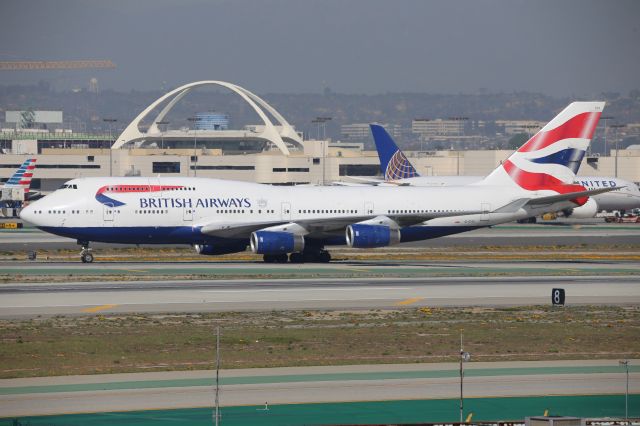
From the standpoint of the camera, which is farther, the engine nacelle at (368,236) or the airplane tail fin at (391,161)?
the airplane tail fin at (391,161)

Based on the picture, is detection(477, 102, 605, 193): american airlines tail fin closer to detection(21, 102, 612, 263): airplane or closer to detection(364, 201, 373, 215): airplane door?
detection(21, 102, 612, 263): airplane

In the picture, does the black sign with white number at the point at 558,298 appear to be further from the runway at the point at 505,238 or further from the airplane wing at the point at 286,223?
the runway at the point at 505,238

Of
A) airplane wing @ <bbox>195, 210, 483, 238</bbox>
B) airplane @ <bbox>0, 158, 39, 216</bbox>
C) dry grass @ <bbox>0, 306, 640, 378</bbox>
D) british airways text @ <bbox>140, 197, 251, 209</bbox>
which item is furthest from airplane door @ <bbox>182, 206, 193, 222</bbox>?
airplane @ <bbox>0, 158, 39, 216</bbox>

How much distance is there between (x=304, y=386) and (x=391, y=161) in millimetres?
109854

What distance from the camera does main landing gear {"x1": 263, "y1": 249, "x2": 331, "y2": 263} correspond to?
228ft

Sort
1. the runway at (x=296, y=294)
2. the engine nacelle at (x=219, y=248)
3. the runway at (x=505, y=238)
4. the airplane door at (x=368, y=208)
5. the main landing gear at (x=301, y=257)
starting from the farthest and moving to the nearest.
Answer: the runway at (x=505, y=238), the main landing gear at (x=301, y=257), the airplane door at (x=368, y=208), the engine nacelle at (x=219, y=248), the runway at (x=296, y=294)

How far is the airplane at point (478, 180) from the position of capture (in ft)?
384

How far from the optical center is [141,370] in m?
34.3

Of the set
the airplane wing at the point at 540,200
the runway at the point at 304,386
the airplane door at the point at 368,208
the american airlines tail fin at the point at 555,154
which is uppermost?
the american airlines tail fin at the point at 555,154

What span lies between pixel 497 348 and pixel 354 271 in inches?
1013

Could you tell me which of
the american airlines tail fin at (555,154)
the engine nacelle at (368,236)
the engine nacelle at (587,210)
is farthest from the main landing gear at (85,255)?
the engine nacelle at (587,210)

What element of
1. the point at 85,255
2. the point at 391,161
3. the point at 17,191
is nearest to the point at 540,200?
the point at 85,255

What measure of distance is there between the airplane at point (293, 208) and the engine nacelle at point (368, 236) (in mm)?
60

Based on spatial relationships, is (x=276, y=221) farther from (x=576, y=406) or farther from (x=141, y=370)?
(x=576, y=406)
